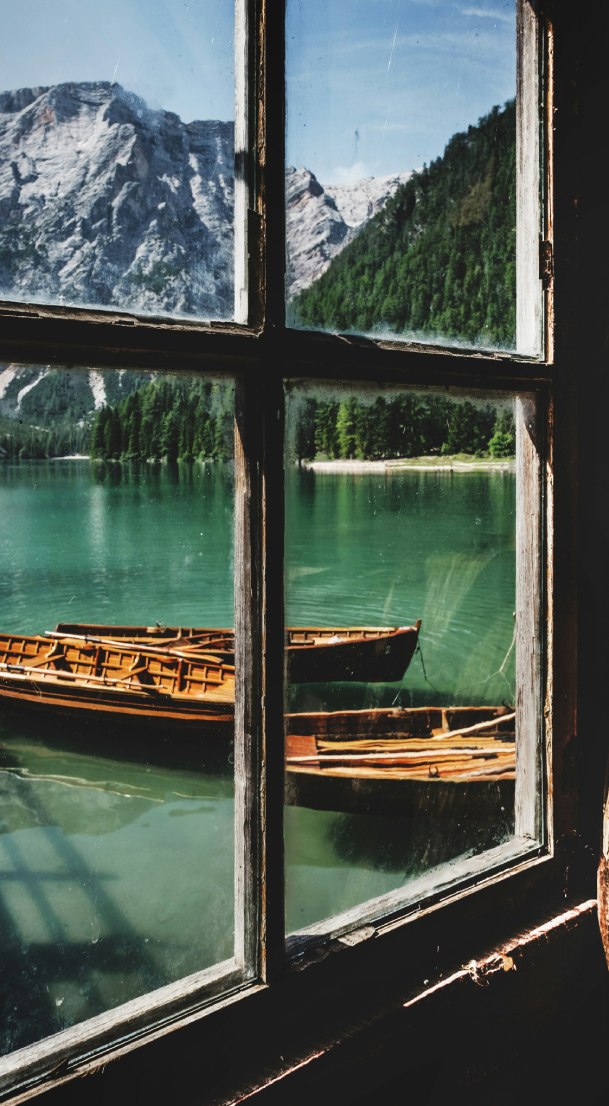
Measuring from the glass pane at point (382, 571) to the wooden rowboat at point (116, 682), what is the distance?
6.80 ft

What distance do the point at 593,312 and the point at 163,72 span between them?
2.03 ft

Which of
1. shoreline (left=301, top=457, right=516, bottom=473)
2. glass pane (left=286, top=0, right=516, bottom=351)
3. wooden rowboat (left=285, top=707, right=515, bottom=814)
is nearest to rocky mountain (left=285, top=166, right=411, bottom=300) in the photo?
glass pane (left=286, top=0, right=516, bottom=351)

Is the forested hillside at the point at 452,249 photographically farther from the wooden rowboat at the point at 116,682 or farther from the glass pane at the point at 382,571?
the wooden rowboat at the point at 116,682

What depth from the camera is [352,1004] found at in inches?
30.1

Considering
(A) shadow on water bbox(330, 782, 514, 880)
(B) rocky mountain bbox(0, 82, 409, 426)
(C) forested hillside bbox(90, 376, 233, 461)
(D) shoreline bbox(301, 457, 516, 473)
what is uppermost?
(B) rocky mountain bbox(0, 82, 409, 426)

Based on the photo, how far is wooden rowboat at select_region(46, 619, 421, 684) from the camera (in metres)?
1.01

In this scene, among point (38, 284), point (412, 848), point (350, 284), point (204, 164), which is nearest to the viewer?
point (38, 284)

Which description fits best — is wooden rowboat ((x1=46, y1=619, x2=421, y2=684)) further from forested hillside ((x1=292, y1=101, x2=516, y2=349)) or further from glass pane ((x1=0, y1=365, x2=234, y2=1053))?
forested hillside ((x1=292, y1=101, x2=516, y2=349))

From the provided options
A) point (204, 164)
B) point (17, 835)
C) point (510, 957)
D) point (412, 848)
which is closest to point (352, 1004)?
point (510, 957)

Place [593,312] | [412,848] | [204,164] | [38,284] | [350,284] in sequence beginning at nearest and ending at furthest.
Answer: [38,284], [204,164], [350,284], [593,312], [412,848]

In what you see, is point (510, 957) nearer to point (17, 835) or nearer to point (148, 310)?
point (148, 310)

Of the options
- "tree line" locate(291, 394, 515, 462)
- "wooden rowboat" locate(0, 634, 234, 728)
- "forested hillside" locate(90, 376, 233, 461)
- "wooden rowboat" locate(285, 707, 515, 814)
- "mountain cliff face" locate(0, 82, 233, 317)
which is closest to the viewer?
"mountain cliff face" locate(0, 82, 233, 317)

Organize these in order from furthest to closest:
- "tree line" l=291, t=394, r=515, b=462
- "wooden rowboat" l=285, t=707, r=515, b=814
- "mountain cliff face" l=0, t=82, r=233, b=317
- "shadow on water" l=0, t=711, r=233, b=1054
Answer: "wooden rowboat" l=285, t=707, r=515, b=814 → "shadow on water" l=0, t=711, r=233, b=1054 → "tree line" l=291, t=394, r=515, b=462 → "mountain cliff face" l=0, t=82, r=233, b=317

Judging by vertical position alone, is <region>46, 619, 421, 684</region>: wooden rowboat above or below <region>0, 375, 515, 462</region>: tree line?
below
